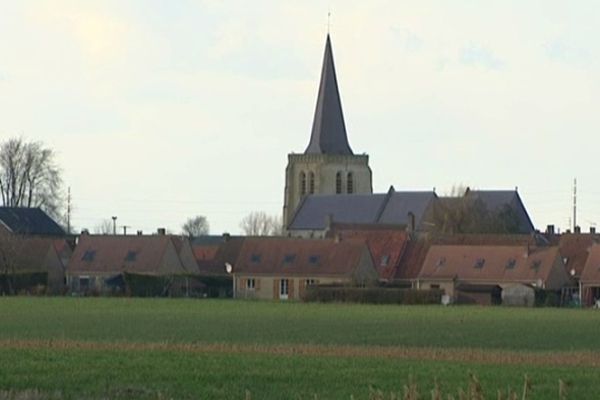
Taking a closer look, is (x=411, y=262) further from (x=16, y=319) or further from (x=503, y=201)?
(x=16, y=319)

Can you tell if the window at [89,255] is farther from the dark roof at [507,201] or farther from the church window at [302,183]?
the church window at [302,183]

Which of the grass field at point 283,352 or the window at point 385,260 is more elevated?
the window at point 385,260

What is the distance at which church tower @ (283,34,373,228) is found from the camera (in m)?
147

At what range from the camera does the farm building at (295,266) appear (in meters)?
95.8

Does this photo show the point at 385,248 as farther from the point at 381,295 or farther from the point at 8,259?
the point at 8,259

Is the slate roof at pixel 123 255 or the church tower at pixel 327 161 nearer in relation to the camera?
Answer: the slate roof at pixel 123 255

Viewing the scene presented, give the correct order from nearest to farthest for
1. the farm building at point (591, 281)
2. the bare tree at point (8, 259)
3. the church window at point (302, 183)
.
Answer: the bare tree at point (8, 259), the farm building at point (591, 281), the church window at point (302, 183)

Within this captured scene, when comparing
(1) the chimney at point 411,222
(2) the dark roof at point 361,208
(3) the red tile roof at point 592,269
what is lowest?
(3) the red tile roof at point 592,269

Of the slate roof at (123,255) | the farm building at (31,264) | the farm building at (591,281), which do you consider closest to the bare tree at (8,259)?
the farm building at (31,264)

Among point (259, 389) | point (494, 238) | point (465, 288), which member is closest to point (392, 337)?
point (259, 389)

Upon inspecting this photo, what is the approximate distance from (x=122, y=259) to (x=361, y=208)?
156 feet

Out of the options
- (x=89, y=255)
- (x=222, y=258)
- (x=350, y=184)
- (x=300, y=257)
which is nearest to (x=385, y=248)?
(x=300, y=257)

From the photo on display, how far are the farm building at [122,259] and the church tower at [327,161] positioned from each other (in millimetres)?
44474

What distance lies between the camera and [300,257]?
98.2 m
